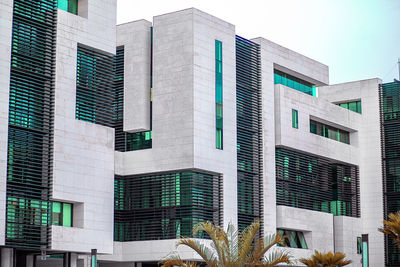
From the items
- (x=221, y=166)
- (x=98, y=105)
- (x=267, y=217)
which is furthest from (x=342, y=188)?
(x=98, y=105)

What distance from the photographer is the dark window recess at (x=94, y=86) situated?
1545 inches

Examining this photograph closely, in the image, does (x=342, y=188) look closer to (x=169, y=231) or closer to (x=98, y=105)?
(x=169, y=231)

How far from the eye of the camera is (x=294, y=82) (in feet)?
179

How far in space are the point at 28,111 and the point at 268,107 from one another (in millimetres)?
18679

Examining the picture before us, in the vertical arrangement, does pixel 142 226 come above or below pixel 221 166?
below

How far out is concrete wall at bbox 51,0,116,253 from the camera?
1474 inches

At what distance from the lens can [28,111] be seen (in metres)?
36.2

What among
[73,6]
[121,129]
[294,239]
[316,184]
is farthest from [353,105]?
[73,6]

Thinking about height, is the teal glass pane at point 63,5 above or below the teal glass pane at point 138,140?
above

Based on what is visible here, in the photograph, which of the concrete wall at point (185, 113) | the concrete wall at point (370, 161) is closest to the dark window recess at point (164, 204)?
the concrete wall at point (185, 113)

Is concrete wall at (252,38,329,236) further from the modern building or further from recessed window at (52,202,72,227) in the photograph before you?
recessed window at (52,202,72,227)

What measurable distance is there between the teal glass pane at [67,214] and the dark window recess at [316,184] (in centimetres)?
1641

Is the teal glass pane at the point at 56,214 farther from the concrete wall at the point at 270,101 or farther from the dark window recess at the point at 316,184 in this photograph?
the dark window recess at the point at 316,184

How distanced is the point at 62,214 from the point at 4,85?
281 inches
